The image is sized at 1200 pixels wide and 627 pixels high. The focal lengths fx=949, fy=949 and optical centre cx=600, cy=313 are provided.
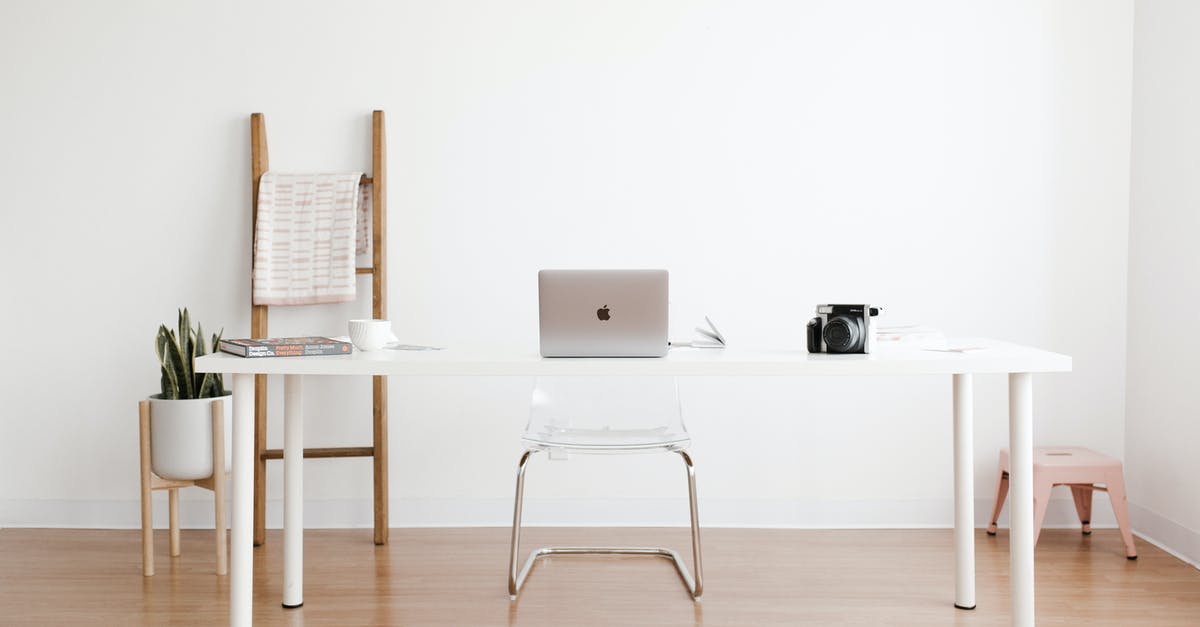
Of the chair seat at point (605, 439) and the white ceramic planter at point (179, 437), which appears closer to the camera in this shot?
the chair seat at point (605, 439)

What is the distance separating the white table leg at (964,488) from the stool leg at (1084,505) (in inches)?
37.8

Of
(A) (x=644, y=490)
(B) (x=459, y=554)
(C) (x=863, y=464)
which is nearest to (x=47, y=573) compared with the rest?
A: (B) (x=459, y=554)

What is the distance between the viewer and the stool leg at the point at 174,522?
2809mm

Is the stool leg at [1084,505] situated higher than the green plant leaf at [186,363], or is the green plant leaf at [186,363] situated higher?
the green plant leaf at [186,363]

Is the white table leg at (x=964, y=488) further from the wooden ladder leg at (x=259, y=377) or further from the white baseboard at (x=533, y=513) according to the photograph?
the wooden ladder leg at (x=259, y=377)

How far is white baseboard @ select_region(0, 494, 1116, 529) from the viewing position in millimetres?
3168

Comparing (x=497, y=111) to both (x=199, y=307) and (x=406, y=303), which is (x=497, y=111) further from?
(x=199, y=307)

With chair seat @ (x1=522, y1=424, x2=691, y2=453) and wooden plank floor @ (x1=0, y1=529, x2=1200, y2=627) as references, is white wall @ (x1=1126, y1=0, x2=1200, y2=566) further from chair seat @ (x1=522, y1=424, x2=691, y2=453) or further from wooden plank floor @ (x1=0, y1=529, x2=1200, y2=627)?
chair seat @ (x1=522, y1=424, x2=691, y2=453)

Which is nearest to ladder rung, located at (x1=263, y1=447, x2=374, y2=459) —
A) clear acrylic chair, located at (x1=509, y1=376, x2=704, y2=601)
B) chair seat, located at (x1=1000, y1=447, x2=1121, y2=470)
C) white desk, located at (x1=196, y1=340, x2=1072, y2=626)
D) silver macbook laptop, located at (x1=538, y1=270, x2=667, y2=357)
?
clear acrylic chair, located at (x1=509, y1=376, x2=704, y2=601)

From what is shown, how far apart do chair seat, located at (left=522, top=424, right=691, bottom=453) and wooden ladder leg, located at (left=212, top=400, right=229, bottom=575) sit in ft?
2.92

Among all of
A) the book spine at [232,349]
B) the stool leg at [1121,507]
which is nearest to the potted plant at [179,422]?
the book spine at [232,349]

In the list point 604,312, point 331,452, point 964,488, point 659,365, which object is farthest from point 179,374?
point 964,488

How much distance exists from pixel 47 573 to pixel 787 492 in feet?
7.37

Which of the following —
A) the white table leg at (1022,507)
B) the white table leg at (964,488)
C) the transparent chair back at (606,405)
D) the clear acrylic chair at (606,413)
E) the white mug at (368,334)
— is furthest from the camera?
the transparent chair back at (606,405)
